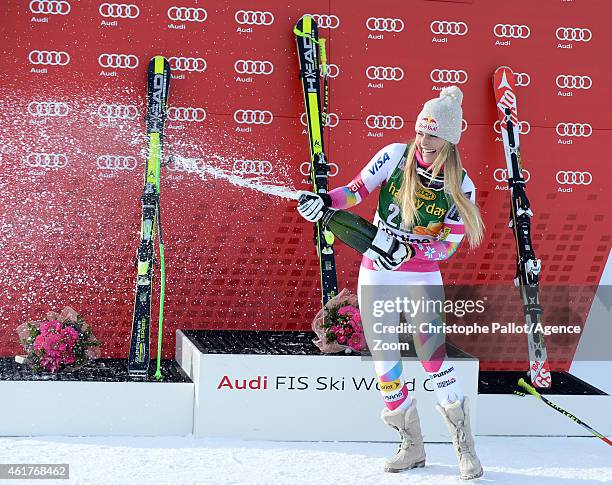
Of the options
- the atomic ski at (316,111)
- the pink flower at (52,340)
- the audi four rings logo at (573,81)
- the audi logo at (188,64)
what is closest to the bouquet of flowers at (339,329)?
the atomic ski at (316,111)

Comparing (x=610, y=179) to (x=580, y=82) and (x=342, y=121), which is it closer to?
(x=580, y=82)

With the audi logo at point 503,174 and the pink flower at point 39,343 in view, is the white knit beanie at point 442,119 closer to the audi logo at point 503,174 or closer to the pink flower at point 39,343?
the audi logo at point 503,174

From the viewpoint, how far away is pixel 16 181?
4609 millimetres

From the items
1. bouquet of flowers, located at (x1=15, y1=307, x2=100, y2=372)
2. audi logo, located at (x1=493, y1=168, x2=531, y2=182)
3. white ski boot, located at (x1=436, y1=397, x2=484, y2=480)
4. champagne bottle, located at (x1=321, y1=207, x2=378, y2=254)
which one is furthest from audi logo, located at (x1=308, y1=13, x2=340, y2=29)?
white ski boot, located at (x1=436, y1=397, x2=484, y2=480)

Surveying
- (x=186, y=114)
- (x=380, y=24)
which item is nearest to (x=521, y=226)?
(x=380, y=24)

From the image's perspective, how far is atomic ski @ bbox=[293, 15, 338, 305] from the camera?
4547 millimetres

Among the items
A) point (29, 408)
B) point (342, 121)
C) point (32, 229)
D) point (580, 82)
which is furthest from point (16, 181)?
point (580, 82)

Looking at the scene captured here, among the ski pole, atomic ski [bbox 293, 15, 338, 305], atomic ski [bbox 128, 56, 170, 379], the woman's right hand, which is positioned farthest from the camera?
atomic ski [bbox 293, 15, 338, 305]

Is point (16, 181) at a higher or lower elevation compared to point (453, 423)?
higher

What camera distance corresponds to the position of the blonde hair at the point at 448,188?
11.5 feet

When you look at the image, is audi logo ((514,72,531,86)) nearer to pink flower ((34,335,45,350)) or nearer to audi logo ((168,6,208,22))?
audi logo ((168,6,208,22))

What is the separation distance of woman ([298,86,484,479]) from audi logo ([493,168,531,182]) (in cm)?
140

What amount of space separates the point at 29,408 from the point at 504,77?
2768 millimetres

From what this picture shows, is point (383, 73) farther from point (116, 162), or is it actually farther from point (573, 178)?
point (116, 162)
